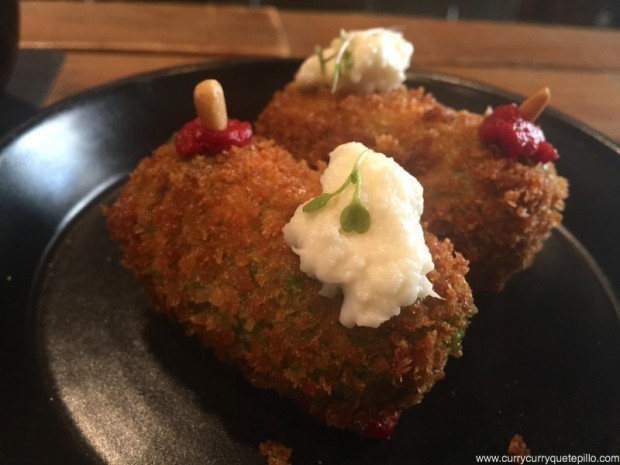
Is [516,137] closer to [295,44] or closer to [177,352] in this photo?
[177,352]

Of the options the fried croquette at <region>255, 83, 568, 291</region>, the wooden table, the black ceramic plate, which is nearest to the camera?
the black ceramic plate

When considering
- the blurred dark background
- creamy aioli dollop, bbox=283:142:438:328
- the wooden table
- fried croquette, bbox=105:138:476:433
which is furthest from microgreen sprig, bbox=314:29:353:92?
the blurred dark background

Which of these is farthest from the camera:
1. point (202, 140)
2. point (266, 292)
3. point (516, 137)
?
point (516, 137)

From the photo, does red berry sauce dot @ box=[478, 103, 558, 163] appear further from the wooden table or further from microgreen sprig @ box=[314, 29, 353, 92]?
the wooden table

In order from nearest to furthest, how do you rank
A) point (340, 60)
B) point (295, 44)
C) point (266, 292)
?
point (266, 292)
point (340, 60)
point (295, 44)

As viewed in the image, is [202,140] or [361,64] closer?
[202,140]

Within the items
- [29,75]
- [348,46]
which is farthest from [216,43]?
[348,46]

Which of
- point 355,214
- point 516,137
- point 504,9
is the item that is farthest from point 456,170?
point 504,9
